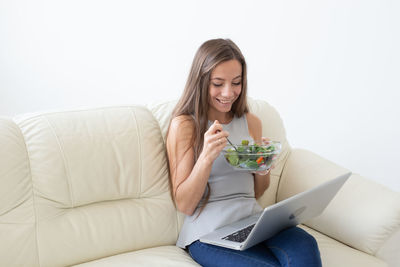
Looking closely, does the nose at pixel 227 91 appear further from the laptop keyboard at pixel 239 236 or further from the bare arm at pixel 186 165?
the laptop keyboard at pixel 239 236

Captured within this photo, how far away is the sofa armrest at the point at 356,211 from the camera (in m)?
1.84

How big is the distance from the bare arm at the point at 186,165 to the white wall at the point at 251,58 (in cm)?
128

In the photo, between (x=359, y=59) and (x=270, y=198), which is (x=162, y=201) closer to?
(x=270, y=198)

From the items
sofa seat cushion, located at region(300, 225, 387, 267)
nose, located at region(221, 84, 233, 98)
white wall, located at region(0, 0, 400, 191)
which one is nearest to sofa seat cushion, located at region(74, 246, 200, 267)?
sofa seat cushion, located at region(300, 225, 387, 267)

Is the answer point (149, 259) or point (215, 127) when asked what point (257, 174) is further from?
point (149, 259)

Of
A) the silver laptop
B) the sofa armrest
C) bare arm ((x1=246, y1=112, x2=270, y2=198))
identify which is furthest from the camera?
bare arm ((x1=246, y1=112, x2=270, y2=198))

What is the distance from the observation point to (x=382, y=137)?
274cm

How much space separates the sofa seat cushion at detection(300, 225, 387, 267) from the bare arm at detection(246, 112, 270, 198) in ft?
0.99

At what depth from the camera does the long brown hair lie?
1.76 m

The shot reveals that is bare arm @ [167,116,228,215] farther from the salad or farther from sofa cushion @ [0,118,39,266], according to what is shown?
sofa cushion @ [0,118,39,266]

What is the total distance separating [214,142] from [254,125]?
453 millimetres

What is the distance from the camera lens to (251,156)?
5.33 feet

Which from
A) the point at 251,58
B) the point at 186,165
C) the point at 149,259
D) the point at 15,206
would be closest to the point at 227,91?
the point at 186,165

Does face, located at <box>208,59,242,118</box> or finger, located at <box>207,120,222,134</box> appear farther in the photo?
face, located at <box>208,59,242,118</box>
